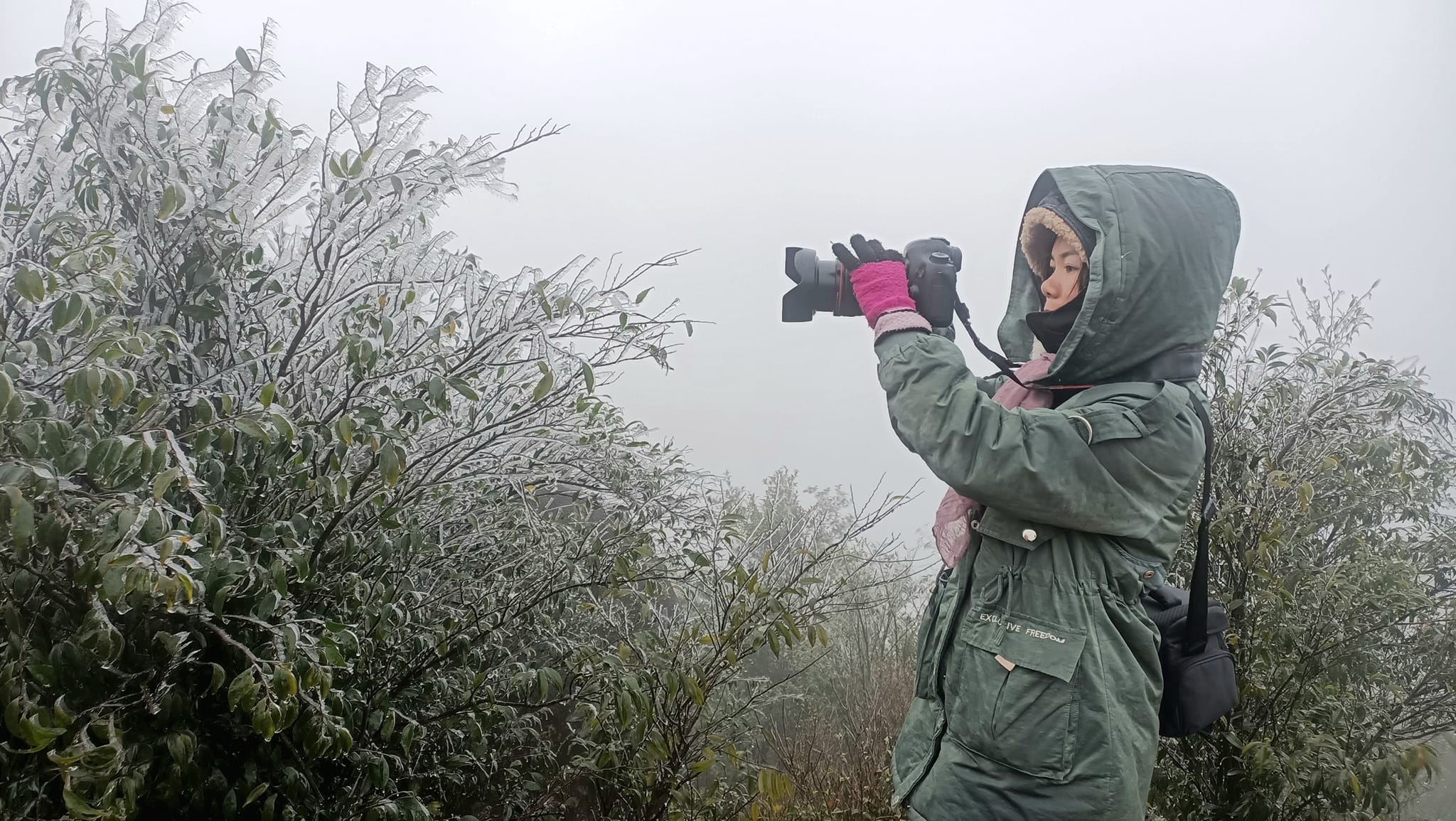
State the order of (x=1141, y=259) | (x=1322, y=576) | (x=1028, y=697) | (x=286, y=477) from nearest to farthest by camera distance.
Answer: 1. (x=1028, y=697)
2. (x=1141, y=259)
3. (x=286, y=477)
4. (x=1322, y=576)

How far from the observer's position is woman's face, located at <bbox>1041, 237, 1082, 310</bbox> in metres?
1.35

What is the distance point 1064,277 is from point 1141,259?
13 cm

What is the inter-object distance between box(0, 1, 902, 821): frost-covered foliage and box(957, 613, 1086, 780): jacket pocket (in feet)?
2.48

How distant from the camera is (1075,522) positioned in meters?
1.16

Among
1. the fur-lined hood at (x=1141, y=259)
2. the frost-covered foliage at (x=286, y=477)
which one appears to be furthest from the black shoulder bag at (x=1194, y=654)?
the frost-covered foliage at (x=286, y=477)

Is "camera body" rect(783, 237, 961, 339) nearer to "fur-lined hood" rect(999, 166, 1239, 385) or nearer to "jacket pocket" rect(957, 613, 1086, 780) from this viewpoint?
"fur-lined hood" rect(999, 166, 1239, 385)

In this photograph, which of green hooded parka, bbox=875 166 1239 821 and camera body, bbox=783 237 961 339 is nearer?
green hooded parka, bbox=875 166 1239 821

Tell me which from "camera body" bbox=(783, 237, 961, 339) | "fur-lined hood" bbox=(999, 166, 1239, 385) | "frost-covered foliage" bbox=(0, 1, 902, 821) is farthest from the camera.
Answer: "camera body" bbox=(783, 237, 961, 339)

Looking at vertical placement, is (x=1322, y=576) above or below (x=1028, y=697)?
below

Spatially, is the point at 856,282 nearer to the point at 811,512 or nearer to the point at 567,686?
the point at 567,686

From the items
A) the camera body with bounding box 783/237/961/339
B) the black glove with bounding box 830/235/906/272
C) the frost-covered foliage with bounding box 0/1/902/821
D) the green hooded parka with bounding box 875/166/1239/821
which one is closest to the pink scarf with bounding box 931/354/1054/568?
the green hooded parka with bounding box 875/166/1239/821

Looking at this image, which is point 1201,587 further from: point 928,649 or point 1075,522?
point 928,649

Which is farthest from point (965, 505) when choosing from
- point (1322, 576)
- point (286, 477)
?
point (1322, 576)

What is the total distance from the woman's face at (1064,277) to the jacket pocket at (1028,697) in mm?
513
